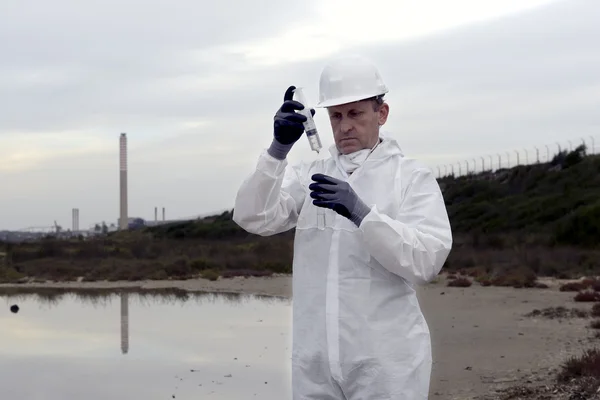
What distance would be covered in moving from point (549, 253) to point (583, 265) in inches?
76.2

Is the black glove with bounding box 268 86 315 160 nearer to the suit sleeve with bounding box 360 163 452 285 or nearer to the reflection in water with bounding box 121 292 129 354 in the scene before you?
the suit sleeve with bounding box 360 163 452 285

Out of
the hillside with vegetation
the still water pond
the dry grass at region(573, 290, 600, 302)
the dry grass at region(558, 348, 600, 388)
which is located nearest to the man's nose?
the dry grass at region(558, 348, 600, 388)

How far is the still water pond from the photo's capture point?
30.9ft

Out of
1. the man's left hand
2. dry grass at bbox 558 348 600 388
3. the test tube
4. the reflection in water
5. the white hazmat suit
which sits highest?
the test tube

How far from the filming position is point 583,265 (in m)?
23.4

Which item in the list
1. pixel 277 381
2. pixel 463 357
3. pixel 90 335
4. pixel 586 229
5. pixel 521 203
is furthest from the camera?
pixel 521 203

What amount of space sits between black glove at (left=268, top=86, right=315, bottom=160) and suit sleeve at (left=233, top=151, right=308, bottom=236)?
0.04 m

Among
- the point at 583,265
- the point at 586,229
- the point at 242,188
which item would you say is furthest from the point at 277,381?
the point at 586,229

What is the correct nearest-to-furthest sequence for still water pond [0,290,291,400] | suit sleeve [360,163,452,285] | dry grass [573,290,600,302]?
suit sleeve [360,163,452,285] → still water pond [0,290,291,400] → dry grass [573,290,600,302]

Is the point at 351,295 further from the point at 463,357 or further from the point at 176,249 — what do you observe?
the point at 176,249

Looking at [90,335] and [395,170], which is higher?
[395,170]

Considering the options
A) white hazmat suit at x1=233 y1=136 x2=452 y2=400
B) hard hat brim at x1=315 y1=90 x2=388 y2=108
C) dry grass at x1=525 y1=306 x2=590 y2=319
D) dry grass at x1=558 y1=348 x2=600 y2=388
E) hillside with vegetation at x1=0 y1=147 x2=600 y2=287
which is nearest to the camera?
white hazmat suit at x1=233 y1=136 x2=452 y2=400

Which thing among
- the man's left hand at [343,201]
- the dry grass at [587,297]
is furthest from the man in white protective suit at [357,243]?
the dry grass at [587,297]

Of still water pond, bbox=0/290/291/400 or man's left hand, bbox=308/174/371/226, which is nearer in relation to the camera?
man's left hand, bbox=308/174/371/226
